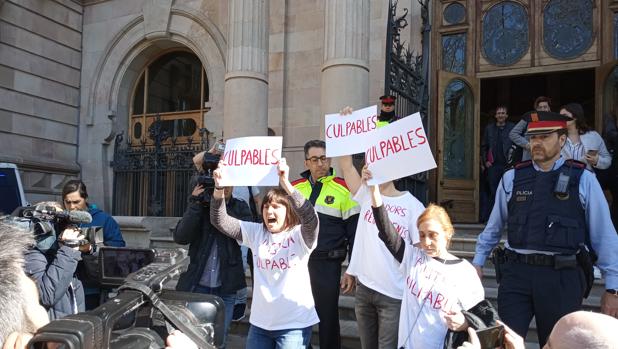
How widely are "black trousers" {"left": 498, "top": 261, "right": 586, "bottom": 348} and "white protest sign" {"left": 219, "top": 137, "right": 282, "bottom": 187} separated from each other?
5.39 feet

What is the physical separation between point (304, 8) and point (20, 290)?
8684mm

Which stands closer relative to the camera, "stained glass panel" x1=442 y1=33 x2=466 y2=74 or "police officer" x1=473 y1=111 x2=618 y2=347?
"police officer" x1=473 y1=111 x2=618 y2=347

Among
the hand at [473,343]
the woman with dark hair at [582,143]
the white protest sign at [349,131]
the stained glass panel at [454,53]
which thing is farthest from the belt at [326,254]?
the stained glass panel at [454,53]

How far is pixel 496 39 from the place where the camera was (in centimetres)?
859

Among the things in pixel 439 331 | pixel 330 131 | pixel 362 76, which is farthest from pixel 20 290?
pixel 362 76

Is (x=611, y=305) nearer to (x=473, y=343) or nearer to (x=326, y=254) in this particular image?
(x=473, y=343)

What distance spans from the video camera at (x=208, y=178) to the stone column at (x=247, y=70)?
4664mm

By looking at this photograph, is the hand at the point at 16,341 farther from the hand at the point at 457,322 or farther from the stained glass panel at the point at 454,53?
the stained glass panel at the point at 454,53

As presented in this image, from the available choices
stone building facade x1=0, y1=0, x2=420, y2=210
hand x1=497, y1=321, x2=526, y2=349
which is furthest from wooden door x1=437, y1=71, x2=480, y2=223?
hand x1=497, y1=321, x2=526, y2=349

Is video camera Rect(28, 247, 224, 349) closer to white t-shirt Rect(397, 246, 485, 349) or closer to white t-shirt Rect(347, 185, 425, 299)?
white t-shirt Rect(397, 246, 485, 349)

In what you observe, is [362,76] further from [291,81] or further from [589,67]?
[589,67]

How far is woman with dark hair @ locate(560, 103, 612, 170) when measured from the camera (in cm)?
544

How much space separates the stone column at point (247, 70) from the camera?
808 centimetres

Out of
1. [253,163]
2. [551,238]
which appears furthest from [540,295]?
[253,163]
